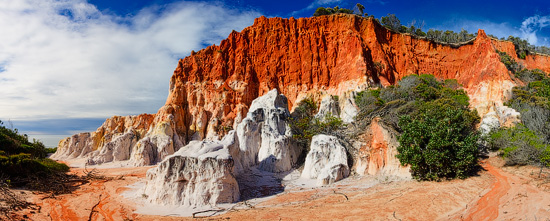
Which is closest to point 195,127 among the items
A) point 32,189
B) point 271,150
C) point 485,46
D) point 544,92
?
point 271,150

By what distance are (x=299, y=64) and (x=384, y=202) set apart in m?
30.3

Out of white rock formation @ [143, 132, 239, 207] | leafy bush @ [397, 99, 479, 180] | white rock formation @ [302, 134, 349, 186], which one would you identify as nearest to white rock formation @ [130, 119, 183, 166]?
white rock formation @ [143, 132, 239, 207]

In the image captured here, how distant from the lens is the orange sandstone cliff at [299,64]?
34.2 m

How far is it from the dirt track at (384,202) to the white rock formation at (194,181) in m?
0.92

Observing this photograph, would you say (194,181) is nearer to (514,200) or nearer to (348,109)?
(514,200)

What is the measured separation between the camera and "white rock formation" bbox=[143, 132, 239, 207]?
10273mm

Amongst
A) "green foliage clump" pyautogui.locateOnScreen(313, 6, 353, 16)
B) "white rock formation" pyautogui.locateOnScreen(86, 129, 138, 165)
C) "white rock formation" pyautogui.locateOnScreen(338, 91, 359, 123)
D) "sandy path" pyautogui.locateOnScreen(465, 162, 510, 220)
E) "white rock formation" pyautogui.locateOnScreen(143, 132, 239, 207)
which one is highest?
"green foliage clump" pyautogui.locateOnScreen(313, 6, 353, 16)

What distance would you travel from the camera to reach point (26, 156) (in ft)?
46.0

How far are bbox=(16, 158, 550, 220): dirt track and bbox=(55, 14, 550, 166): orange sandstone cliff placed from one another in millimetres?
21093

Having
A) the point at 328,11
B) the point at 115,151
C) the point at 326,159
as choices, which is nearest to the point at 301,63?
the point at 328,11

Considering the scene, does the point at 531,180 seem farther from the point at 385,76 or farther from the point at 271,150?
the point at 385,76

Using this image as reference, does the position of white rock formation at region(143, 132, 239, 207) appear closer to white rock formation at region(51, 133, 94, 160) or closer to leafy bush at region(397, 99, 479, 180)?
leafy bush at region(397, 99, 479, 180)

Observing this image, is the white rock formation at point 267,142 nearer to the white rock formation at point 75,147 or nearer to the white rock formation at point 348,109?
the white rock formation at point 348,109

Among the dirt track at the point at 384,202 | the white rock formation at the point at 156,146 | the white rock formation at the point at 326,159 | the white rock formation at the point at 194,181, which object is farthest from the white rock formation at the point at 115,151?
the white rock formation at the point at 326,159
